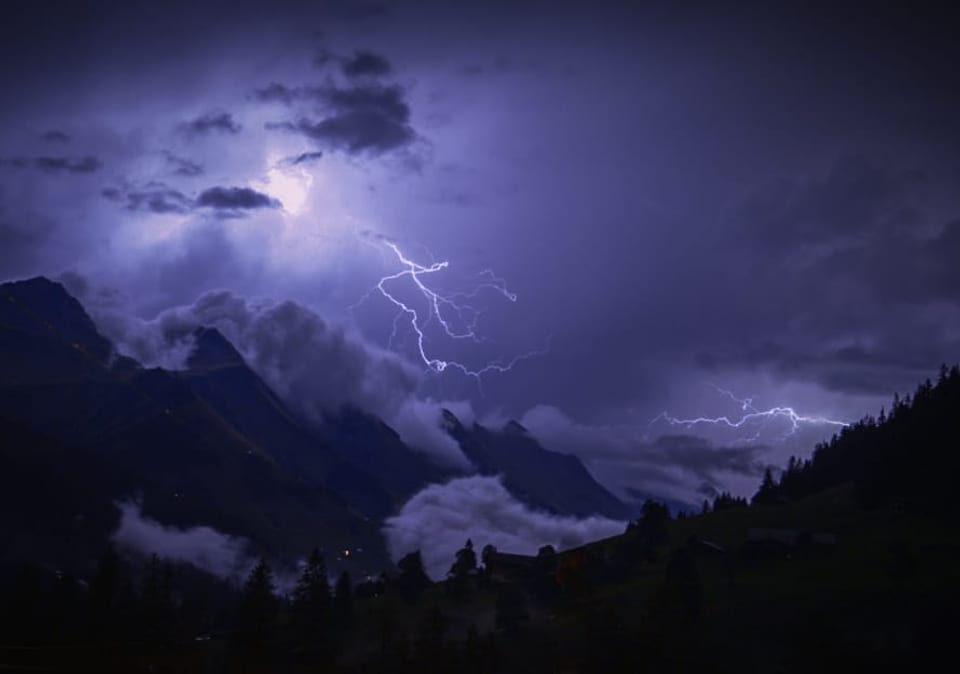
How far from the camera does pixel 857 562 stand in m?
96.6

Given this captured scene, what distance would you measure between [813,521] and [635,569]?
2686 centimetres

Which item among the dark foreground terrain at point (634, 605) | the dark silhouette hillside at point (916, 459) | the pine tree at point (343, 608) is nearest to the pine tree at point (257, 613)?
the dark foreground terrain at point (634, 605)

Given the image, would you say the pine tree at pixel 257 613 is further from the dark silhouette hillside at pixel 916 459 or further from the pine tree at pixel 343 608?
the dark silhouette hillside at pixel 916 459

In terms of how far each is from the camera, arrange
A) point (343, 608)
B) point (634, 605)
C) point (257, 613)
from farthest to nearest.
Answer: point (343, 608)
point (634, 605)
point (257, 613)

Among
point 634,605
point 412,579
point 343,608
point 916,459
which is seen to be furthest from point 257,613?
point 916,459

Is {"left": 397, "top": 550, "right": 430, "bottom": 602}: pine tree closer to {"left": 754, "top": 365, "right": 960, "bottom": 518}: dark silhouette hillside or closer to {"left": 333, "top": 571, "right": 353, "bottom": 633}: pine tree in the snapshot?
{"left": 333, "top": 571, "right": 353, "bottom": 633}: pine tree

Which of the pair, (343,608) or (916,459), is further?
(916,459)

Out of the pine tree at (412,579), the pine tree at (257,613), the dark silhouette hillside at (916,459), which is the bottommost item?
the pine tree at (257,613)

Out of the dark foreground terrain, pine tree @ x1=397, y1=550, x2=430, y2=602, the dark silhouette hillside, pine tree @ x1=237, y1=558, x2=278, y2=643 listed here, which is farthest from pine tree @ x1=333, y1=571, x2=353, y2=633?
the dark silhouette hillside

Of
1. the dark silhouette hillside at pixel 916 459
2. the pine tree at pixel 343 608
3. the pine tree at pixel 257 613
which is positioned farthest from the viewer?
the dark silhouette hillside at pixel 916 459

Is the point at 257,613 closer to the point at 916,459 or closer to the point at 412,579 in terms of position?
the point at 412,579

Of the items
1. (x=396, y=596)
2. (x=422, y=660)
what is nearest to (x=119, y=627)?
(x=422, y=660)

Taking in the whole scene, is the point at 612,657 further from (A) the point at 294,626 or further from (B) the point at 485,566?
(B) the point at 485,566

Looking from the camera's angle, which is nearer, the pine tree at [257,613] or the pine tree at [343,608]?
the pine tree at [257,613]
